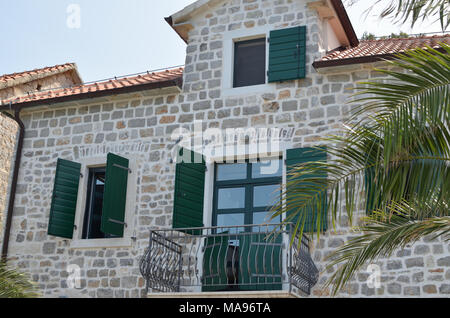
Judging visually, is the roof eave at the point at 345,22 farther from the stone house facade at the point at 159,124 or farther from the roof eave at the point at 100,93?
the roof eave at the point at 100,93

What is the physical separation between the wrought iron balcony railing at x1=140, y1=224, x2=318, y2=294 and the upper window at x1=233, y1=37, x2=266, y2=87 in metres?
2.70

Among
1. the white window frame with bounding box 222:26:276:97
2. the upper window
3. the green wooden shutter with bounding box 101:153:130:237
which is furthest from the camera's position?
the upper window

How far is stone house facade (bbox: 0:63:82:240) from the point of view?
16.2 metres

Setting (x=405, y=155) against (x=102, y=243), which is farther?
(x=102, y=243)

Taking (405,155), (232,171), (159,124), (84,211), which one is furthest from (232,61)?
(405,155)

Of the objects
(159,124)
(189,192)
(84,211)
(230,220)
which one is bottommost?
(230,220)

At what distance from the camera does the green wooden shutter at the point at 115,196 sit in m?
11.1

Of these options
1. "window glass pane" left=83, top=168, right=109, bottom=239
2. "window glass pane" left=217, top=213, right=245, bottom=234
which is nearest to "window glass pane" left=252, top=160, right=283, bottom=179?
"window glass pane" left=217, top=213, right=245, bottom=234

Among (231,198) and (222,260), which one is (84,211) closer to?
(231,198)

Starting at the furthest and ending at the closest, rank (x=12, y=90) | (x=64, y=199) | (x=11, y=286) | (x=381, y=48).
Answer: (x=12, y=90), (x=381, y=48), (x=64, y=199), (x=11, y=286)

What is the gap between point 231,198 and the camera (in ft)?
36.4

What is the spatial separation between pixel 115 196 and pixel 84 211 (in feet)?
3.26

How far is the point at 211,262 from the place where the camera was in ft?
34.5

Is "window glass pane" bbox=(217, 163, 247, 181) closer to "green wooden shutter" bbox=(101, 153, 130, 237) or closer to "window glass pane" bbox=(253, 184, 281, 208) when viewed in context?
"window glass pane" bbox=(253, 184, 281, 208)
